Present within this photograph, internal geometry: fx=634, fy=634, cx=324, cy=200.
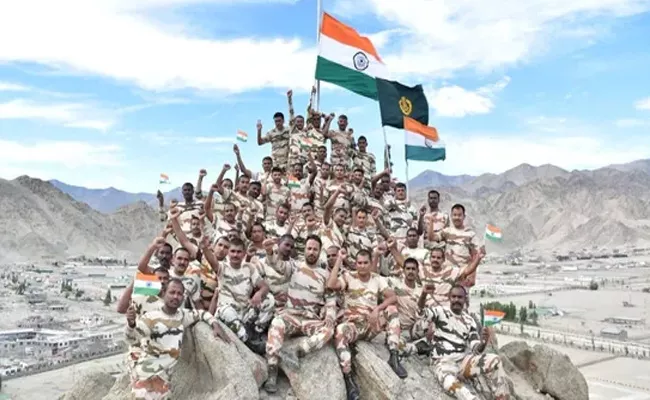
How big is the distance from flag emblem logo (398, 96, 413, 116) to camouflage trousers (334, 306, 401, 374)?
11289mm

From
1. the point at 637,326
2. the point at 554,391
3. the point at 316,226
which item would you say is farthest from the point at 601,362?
the point at 316,226

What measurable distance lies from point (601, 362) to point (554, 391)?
139ft

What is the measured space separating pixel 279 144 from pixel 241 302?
36.5 ft

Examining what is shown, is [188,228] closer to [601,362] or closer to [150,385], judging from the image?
[150,385]

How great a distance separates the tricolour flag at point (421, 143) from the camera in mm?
20766

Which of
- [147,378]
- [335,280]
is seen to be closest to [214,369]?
[147,378]

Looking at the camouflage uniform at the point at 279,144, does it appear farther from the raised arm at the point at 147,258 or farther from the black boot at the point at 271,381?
the black boot at the point at 271,381

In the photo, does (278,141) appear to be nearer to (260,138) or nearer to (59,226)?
(260,138)

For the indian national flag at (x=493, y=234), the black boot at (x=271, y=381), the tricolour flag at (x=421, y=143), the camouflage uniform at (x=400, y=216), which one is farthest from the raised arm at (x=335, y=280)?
the tricolour flag at (x=421, y=143)

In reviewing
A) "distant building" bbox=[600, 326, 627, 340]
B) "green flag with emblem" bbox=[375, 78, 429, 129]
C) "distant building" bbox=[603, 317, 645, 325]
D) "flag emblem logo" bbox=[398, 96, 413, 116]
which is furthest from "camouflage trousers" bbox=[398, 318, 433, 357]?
"distant building" bbox=[603, 317, 645, 325]

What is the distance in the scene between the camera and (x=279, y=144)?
21312 millimetres

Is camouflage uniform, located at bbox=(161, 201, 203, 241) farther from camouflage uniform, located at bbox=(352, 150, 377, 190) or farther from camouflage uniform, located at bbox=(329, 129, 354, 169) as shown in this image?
camouflage uniform, located at bbox=(352, 150, 377, 190)

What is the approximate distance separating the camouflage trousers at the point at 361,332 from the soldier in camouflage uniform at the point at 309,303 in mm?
215

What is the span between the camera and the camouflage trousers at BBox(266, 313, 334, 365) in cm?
1027
